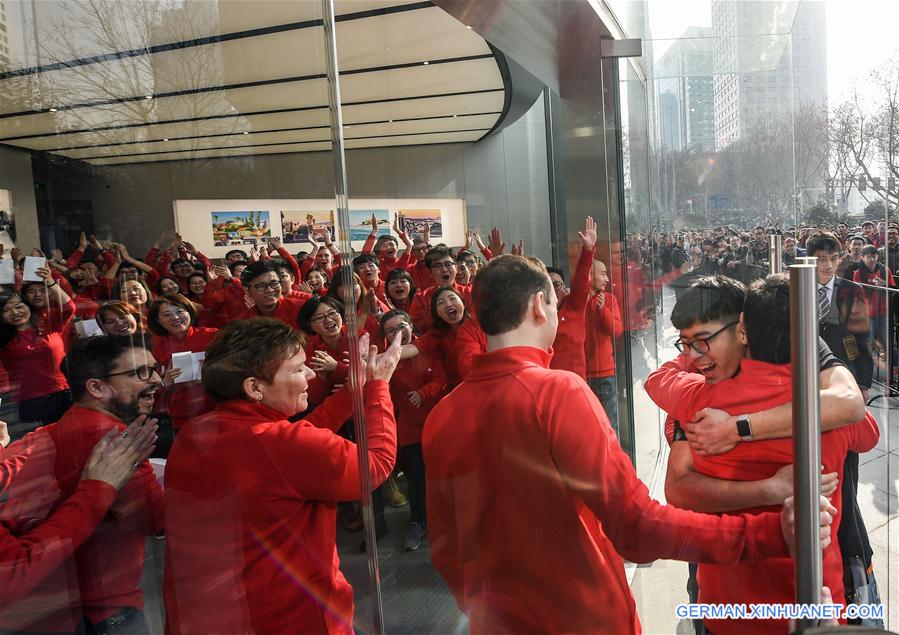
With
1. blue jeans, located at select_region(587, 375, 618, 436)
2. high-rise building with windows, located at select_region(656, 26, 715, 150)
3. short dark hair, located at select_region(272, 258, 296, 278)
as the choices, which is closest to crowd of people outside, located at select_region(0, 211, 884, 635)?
short dark hair, located at select_region(272, 258, 296, 278)

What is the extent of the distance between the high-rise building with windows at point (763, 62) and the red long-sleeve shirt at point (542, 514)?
0.77 metres

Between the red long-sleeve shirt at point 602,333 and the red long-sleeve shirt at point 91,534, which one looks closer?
the red long-sleeve shirt at point 91,534

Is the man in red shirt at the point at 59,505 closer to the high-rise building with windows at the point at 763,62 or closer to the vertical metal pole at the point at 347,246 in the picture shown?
the vertical metal pole at the point at 347,246

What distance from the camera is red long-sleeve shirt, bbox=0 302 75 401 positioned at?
4.75 feet

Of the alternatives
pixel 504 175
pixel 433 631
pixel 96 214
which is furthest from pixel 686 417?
pixel 96 214

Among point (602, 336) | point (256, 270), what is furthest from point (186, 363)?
point (602, 336)

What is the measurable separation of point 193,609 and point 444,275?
1.02 m

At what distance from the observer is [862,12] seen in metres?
1.44

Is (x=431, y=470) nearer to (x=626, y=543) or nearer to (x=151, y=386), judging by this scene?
(x=626, y=543)

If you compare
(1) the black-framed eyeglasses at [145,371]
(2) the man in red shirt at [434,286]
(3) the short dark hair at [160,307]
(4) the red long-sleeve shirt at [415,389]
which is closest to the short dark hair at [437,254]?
(2) the man in red shirt at [434,286]

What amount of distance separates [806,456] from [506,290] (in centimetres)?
73

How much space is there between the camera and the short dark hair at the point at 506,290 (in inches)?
61.4

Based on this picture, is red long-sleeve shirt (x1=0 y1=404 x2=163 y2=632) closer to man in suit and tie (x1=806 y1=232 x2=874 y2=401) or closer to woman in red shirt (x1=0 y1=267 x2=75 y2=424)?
woman in red shirt (x1=0 y1=267 x2=75 y2=424)

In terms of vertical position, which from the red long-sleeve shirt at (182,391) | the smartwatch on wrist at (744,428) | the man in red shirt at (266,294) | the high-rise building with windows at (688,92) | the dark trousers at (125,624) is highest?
the high-rise building with windows at (688,92)
